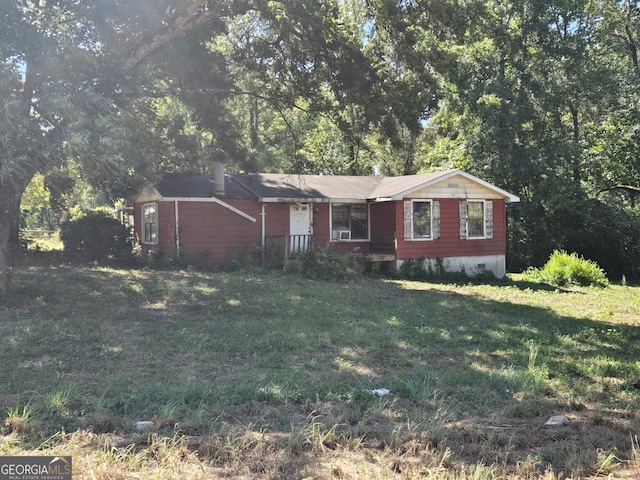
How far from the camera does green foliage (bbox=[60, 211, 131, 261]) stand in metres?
16.4

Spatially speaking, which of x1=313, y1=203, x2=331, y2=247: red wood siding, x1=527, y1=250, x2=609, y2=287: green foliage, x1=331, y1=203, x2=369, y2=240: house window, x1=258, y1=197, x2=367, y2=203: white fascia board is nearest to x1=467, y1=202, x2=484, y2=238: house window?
x1=527, y1=250, x2=609, y2=287: green foliage

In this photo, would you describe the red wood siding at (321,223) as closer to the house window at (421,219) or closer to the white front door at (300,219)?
the white front door at (300,219)

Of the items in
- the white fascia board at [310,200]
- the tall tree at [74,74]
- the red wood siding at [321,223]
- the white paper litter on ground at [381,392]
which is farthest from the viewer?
the red wood siding at [321,223]

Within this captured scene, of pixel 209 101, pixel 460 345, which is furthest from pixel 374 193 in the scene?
pixel 460 345

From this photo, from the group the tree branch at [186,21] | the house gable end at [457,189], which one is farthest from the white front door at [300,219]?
the tree branch at [186,21]

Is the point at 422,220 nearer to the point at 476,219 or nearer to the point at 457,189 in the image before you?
the point at 457,189

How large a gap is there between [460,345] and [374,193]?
11329mm

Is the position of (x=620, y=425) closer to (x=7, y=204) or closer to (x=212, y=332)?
(x=212, y=332)

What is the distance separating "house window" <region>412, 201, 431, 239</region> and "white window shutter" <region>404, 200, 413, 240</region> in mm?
157

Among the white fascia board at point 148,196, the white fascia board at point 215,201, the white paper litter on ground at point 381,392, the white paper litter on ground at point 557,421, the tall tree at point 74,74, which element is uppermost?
the tall tree at point 74,74

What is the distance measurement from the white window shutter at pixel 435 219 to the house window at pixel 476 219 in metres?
0.98

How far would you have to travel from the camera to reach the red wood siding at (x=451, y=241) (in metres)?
16.9

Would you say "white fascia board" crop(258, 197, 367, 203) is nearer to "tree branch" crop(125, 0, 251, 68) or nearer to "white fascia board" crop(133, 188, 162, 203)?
"white fascia board" crop(133, 188, 162, 203)

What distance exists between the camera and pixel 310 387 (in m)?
5.01
